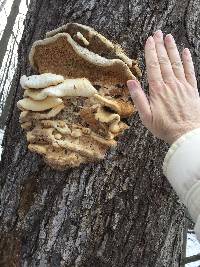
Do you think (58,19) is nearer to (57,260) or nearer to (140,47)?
(140,47)

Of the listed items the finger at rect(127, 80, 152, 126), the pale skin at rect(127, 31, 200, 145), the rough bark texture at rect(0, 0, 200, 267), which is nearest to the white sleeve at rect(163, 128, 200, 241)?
the pale skin at rect(127, 31, 200, 145)

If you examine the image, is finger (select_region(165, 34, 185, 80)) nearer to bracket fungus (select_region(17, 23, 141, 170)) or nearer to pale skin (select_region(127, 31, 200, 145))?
pale skin (select_region(127, 31, 200, 145))

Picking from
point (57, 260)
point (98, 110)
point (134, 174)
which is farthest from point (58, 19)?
point (57, 260)

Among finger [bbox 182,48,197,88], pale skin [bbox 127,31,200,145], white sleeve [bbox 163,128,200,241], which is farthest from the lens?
finger [bbox 182,48,197,88]

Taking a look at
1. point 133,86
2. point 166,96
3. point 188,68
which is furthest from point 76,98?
point 188,68

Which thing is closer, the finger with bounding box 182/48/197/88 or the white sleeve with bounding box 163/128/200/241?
the white sleeve with bounding box 163/128/200/241

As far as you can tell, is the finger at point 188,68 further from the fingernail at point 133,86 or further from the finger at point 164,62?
the fingernail at point 133,86
